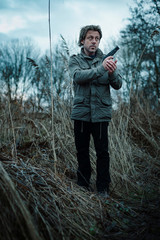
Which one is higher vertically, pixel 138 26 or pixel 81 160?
pixel 138 26

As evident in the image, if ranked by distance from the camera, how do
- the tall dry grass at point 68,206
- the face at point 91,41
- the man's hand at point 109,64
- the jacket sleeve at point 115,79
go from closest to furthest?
the tall dry grass at point 68,206
the man's hand at point 109,64
the jacket sleeve at point 115,79
the face at point 91,41

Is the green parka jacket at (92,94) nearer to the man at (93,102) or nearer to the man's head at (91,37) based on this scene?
the man at (93,102)

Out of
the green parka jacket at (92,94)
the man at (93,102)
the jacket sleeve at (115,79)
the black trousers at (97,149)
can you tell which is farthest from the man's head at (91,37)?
the black trousers at (97,149)

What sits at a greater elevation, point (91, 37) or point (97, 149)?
point (91, 37)

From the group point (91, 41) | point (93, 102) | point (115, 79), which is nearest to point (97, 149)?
point (93, 102)

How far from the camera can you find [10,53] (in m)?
16.0

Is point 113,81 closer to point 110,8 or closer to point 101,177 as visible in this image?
point 101,177

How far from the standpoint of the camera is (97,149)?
179 cm

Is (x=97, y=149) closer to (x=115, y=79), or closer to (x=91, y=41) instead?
(x=115, y=79)

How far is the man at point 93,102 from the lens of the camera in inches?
67.4

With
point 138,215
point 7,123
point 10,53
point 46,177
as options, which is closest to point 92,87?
point 46,177

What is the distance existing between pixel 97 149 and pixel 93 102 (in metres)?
0.40

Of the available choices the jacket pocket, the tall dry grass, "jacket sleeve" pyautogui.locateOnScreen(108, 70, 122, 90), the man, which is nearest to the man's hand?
the man

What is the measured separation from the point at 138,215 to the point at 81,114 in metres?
0.86
